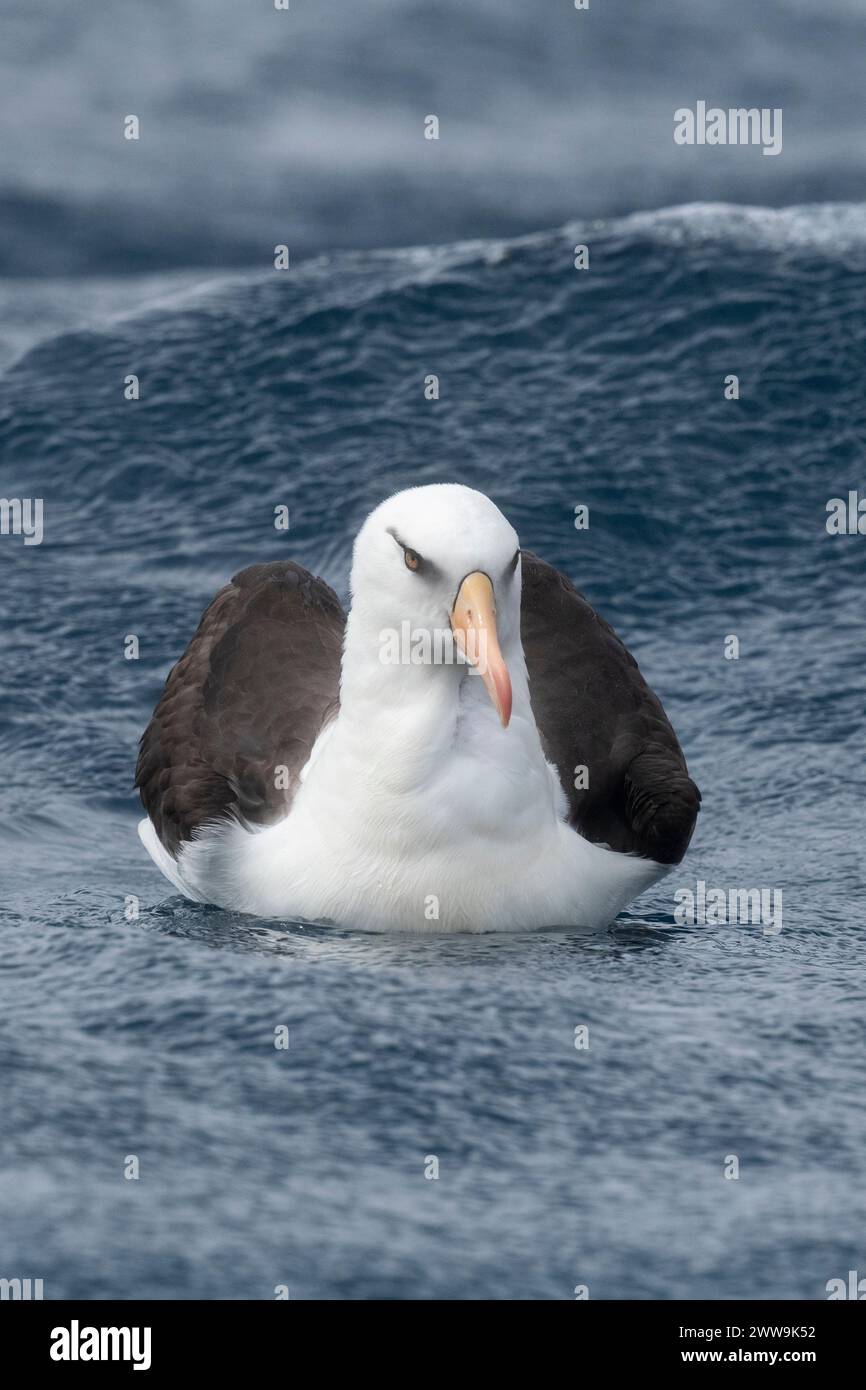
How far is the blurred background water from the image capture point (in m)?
5.87

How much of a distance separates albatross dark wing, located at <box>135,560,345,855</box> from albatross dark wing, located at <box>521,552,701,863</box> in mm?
861

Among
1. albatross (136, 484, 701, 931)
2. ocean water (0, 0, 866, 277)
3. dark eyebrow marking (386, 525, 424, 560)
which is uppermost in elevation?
ocean water (0, 0, 866, 277)

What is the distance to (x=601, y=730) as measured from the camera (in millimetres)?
8781

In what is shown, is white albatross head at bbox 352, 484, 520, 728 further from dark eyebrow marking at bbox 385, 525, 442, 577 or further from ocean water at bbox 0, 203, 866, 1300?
ocean water at bbox 0, 203, 866, 1300

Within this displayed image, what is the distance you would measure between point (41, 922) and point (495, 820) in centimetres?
197

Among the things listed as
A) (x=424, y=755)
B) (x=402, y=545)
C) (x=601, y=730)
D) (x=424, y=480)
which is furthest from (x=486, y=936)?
(x=424, y=480)

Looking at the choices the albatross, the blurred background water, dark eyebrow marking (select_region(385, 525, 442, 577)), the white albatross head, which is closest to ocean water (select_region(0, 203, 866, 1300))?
the blurred background water

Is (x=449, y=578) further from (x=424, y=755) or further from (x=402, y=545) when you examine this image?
(x=424, y=755)

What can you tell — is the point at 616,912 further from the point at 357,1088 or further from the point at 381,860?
the point at 357,1088

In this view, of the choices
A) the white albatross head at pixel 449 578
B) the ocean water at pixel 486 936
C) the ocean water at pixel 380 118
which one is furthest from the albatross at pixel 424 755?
the ocean water at pixel 380 118

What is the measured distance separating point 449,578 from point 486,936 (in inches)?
53.0
